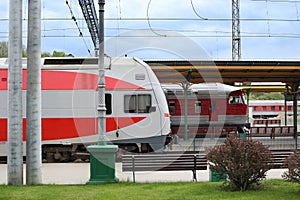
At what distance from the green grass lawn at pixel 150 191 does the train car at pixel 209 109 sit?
17.4 m

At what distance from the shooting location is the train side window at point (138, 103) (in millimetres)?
16750

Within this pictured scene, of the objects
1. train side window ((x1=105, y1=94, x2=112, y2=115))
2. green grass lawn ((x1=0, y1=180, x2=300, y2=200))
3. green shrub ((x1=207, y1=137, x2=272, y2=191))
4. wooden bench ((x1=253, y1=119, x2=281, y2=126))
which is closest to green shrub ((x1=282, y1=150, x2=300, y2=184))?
green grass lawn ((x1=0, y1=180, x2=300, y2=200))

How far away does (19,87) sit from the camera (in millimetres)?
10898

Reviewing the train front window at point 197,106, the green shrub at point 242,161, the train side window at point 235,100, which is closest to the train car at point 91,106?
the green shrub at point 242,161

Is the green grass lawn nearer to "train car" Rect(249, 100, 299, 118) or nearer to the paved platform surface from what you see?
the paved platform surface

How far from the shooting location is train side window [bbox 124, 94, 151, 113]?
55.0 feet

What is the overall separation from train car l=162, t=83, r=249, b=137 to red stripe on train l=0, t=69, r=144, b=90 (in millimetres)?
11377

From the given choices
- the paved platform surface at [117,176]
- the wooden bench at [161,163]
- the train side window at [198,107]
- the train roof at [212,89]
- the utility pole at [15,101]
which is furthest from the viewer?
the train roof at [212,89]

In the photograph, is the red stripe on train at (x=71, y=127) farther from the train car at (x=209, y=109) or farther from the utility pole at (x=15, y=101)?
the train car at (x=209, y=109)

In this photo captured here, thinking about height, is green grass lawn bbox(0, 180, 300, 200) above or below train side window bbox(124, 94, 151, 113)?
below

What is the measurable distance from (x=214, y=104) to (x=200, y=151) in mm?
10336

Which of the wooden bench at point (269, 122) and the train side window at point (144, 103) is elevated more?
the train side window at point (144, 103)

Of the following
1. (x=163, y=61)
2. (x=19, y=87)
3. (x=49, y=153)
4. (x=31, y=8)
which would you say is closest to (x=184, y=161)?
(x=19, y=87)

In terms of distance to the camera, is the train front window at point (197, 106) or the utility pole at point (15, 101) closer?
the utility pole at point (15, 101)
